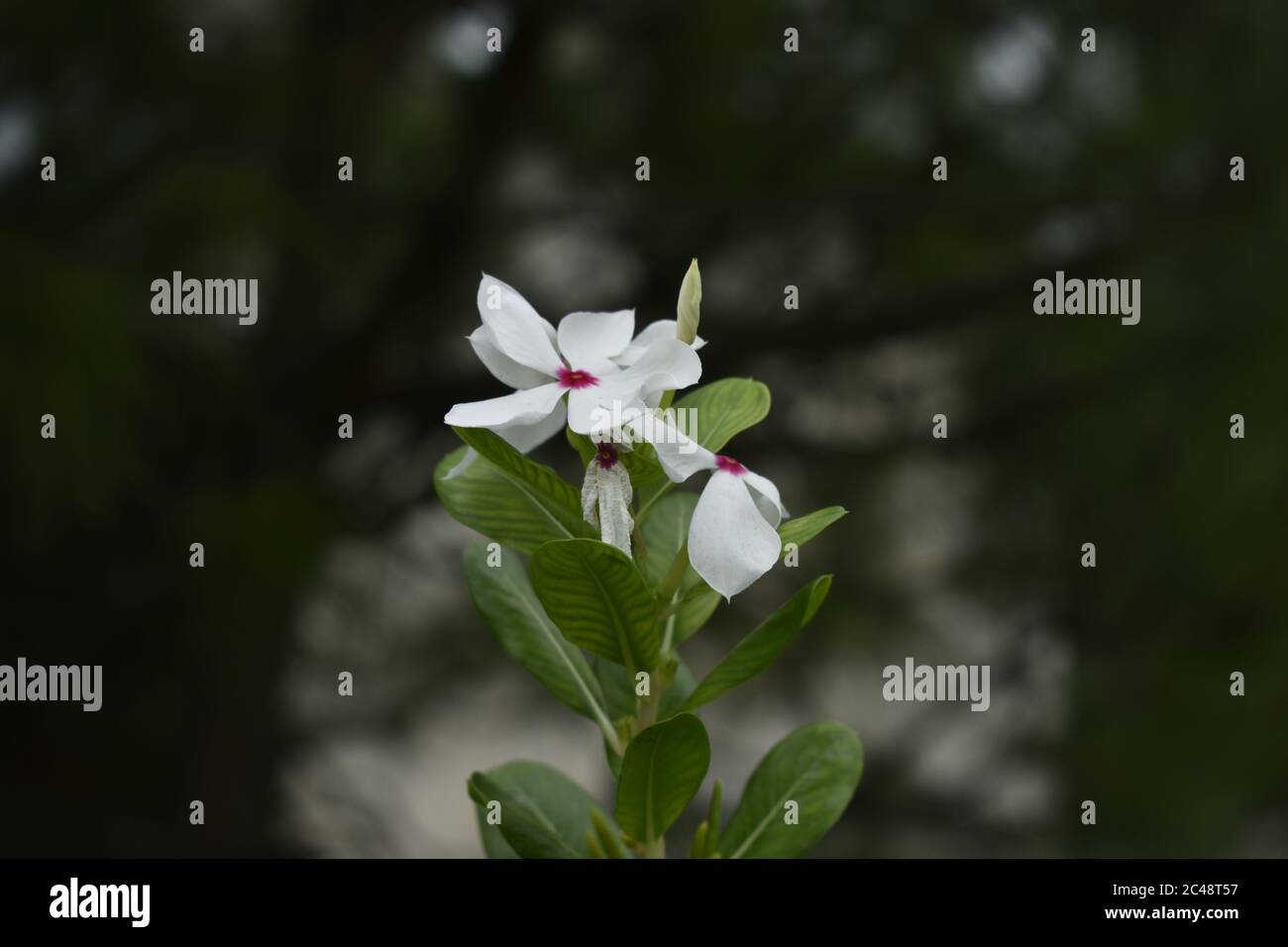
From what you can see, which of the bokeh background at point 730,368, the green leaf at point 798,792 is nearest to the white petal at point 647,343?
the green leaf at point 798,792

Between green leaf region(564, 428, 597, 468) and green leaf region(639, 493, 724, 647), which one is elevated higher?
green leaf region(564, 428, 597, 468)

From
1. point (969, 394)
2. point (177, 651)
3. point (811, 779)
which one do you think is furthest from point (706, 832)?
point (969, 394)

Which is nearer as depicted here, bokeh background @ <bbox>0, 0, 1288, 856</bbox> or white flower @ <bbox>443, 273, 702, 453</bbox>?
white flower @ <bbox>443, 273, 702, 453</bbox>

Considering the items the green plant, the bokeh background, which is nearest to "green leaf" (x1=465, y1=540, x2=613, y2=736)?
the green plant

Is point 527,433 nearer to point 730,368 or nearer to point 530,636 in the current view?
point 530,636

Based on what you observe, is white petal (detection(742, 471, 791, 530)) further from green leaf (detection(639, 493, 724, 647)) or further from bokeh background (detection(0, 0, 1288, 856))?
bokeh background (detection(0, 0, 1288, 856))

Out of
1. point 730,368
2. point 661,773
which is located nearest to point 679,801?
point 661,773
